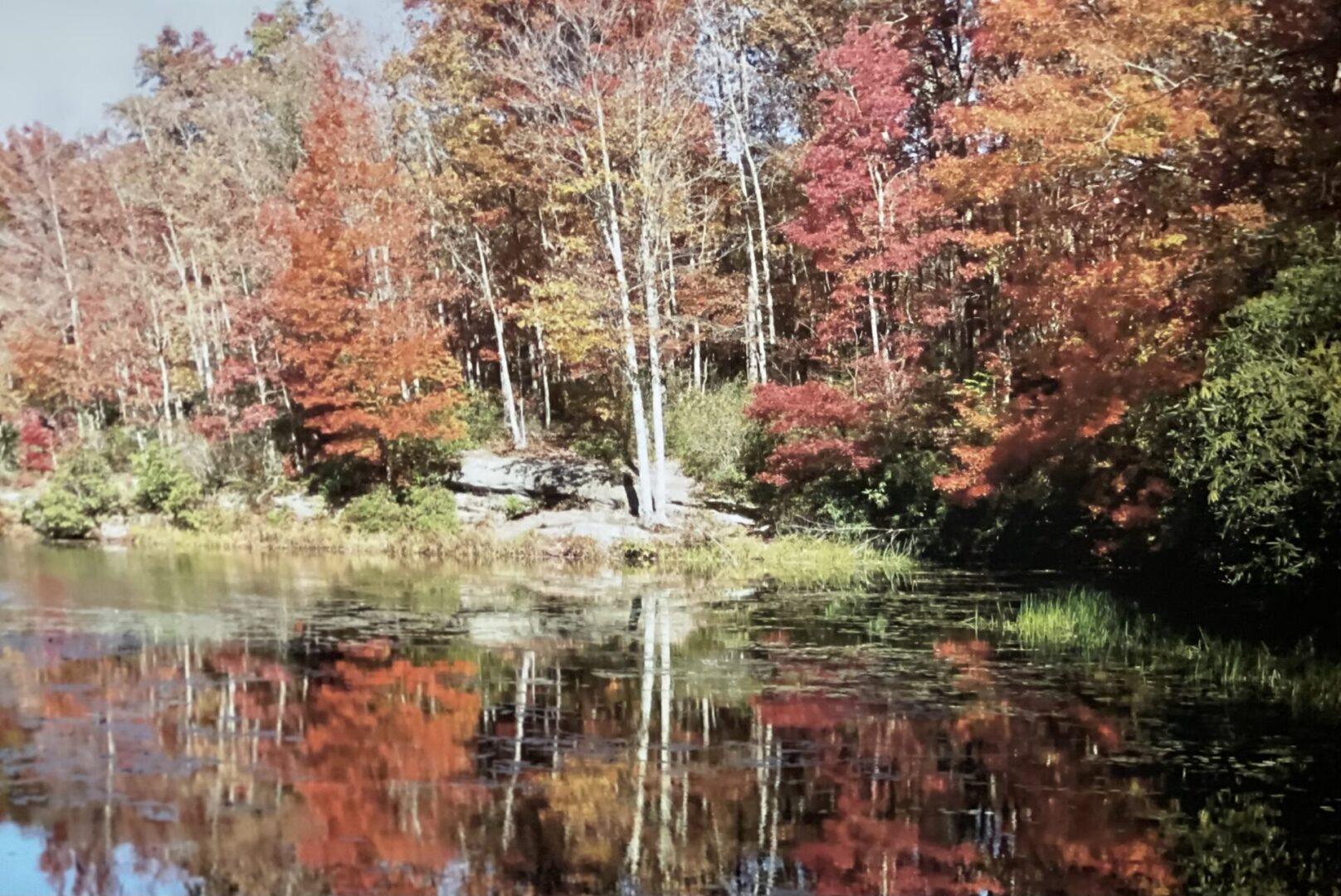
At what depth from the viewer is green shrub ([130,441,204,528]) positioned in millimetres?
28766

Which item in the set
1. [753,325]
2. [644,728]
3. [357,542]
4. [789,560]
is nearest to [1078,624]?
[644,728]

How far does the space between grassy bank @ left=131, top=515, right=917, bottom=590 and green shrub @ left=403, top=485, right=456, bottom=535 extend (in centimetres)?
20

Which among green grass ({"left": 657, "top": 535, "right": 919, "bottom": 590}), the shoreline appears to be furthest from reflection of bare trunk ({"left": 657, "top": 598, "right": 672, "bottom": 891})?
the shoreline

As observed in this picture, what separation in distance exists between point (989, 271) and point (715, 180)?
34.5ft

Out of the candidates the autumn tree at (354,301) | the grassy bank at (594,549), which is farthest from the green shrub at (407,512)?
the autumn tree at (354,301)

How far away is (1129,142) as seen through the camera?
16.1 meters

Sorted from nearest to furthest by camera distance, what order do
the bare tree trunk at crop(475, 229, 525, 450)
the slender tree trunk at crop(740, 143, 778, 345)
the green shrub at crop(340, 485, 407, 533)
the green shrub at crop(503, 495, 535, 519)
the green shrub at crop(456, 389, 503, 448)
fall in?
the green shrub at crop(503, 495, 535, 519) → the green shrub at crop(340, 485, 407, 533) → the slender tree trunk at crop(740, 143, 778, 345) → the bare tree trunk at crop(475, 229, 525, 450) → the green shrub at crop(456, 389, 503, 448)

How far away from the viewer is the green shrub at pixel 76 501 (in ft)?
94.6

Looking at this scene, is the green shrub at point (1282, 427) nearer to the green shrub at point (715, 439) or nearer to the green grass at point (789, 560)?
the green grass at point (789, 560)

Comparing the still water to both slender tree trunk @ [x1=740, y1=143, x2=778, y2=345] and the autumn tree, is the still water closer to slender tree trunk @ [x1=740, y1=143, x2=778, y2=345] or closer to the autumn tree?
the autumn tree

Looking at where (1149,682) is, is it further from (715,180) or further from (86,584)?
(715,180)

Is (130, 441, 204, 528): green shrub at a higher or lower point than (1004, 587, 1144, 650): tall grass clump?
higher

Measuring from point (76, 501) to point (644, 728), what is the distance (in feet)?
74.8

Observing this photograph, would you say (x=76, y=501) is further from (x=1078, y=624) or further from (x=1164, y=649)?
(x=1164, y=649)
